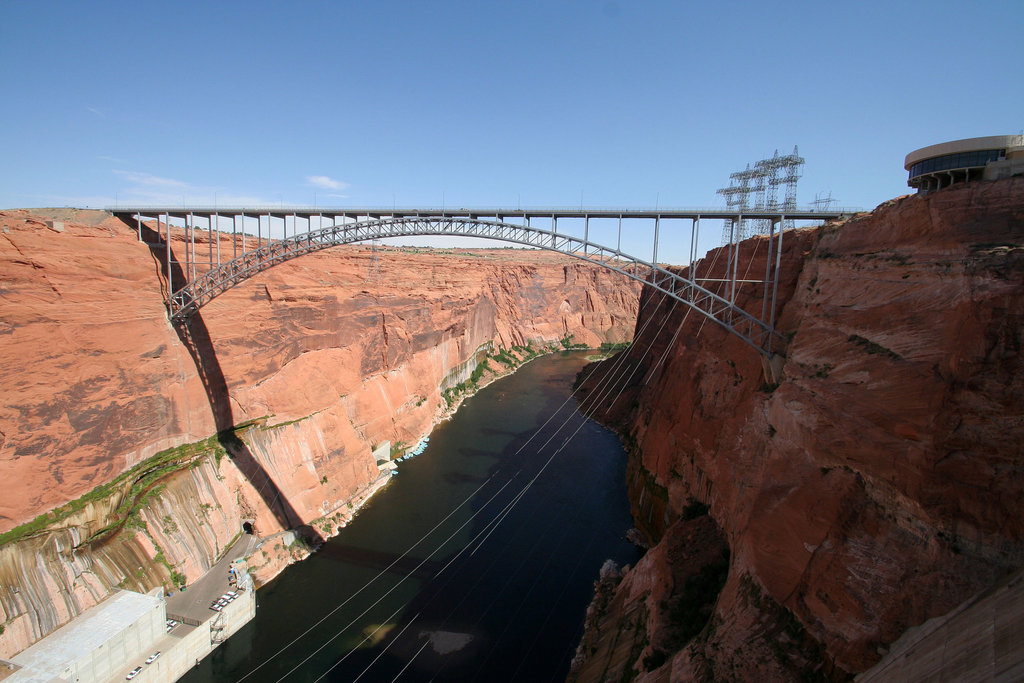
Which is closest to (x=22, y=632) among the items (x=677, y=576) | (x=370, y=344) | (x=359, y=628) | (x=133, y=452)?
(x=133, y=452)

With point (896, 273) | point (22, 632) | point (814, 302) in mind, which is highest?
point (896, 273)

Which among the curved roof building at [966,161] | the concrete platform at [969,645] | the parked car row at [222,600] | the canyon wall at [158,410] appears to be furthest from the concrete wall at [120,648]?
the curved roof building at [966,161]

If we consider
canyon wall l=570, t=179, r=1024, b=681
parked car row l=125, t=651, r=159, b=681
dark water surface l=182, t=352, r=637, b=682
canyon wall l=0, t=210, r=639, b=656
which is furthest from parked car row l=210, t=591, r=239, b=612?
canyon wall l=570, t=179, r=1024, b=681

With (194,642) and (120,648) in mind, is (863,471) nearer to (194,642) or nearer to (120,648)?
(194,642)

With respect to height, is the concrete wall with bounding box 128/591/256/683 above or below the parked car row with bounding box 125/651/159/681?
below

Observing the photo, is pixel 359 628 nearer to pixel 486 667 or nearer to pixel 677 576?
pixel 486 667

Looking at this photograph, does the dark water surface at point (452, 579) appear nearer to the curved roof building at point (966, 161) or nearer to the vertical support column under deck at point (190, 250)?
the vertical support column under deck at point (190, 250)

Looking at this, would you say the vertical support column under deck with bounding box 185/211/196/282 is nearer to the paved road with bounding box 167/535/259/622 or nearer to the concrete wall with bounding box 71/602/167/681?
the paved road with bounding box 167/535/259/622
